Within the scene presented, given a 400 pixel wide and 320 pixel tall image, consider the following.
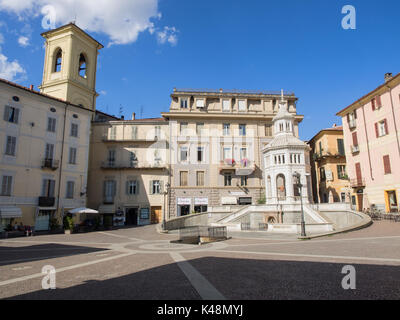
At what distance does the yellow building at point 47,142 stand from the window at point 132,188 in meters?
5.95

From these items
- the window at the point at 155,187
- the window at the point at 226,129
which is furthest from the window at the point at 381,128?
the window at the point at 155,187

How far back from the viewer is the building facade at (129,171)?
35.1 meters

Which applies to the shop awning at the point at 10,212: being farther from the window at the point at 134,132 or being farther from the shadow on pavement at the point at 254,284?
the shadow on pavement at the point at 254,284

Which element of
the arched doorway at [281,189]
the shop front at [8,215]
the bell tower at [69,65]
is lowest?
the shop front at [8,215]

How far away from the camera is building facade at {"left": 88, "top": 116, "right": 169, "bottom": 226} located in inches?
1380

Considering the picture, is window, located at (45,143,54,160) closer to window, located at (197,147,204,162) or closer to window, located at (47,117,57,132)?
window, located at (47,117,57,132)

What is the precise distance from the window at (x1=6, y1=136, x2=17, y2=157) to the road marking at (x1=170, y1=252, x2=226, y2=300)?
23.5 meters

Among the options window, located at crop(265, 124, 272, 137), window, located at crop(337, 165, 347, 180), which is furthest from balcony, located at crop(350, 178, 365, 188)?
window, located at crop(265, 124, 272, 137)

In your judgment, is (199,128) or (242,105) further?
(242,105)

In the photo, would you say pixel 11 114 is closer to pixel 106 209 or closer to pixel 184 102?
pixel 106 209

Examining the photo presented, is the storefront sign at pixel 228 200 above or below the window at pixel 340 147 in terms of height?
below

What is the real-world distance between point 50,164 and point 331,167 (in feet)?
117

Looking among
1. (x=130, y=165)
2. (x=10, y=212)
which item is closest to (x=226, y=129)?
(x=130, y=165)

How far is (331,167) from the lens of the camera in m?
36.8
